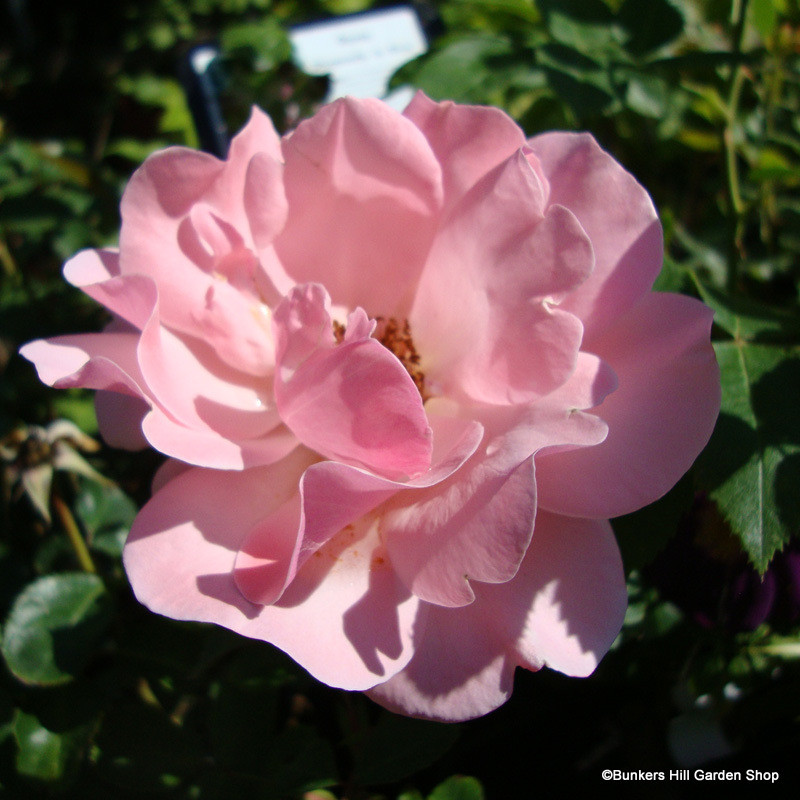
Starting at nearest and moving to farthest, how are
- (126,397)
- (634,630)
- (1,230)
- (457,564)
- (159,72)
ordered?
(457,564)
(126,397)
(634,630)
(1,230)
(159,72)

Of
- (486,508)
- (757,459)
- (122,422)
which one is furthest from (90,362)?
(757,459)

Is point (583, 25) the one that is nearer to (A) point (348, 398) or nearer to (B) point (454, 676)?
(A) point (348, 398)

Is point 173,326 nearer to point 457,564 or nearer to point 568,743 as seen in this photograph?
point 457,564

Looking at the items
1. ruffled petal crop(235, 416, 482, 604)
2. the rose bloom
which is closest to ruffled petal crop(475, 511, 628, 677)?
the rose bloom

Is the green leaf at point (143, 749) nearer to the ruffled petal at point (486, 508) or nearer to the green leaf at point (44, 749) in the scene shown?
the green leaf at point (44, 749)

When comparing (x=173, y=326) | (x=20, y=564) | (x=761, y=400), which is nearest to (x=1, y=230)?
(x=20, y=564)

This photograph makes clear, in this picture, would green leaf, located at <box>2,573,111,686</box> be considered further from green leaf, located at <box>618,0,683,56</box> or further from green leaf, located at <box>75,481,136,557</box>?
green leaf, located at <box>618,0,683,56</box>

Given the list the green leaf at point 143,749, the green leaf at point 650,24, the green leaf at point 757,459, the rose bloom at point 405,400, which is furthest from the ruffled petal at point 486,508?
the green leaf at point 650,24
